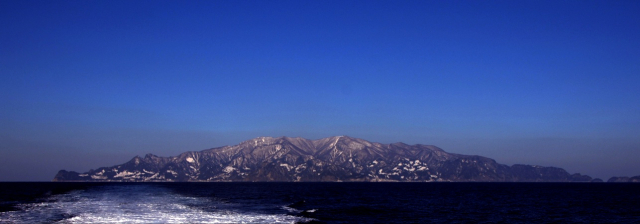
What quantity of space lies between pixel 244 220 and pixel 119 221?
45.6 feet

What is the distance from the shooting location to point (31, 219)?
188ft

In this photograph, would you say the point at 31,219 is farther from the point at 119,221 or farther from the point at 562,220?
the point at 562,220

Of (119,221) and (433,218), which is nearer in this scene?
(119,221)

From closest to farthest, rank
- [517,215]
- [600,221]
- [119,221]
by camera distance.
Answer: [119,221]
[600,221]
[517,215]

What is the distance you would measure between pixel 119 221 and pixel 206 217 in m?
10.7

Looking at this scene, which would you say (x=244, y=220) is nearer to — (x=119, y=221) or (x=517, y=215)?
(x=119, y=221)

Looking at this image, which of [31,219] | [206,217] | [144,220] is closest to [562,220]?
[206,217]

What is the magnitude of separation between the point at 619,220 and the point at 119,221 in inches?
2593

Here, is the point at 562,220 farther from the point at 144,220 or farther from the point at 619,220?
the point at 144,220

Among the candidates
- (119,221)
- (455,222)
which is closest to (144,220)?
(119,221)

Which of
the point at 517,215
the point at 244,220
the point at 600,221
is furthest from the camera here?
the point at 517,215

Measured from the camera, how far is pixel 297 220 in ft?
202

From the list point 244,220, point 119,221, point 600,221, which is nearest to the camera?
point 119,221

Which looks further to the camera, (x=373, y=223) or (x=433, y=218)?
(x=433, y=218)
